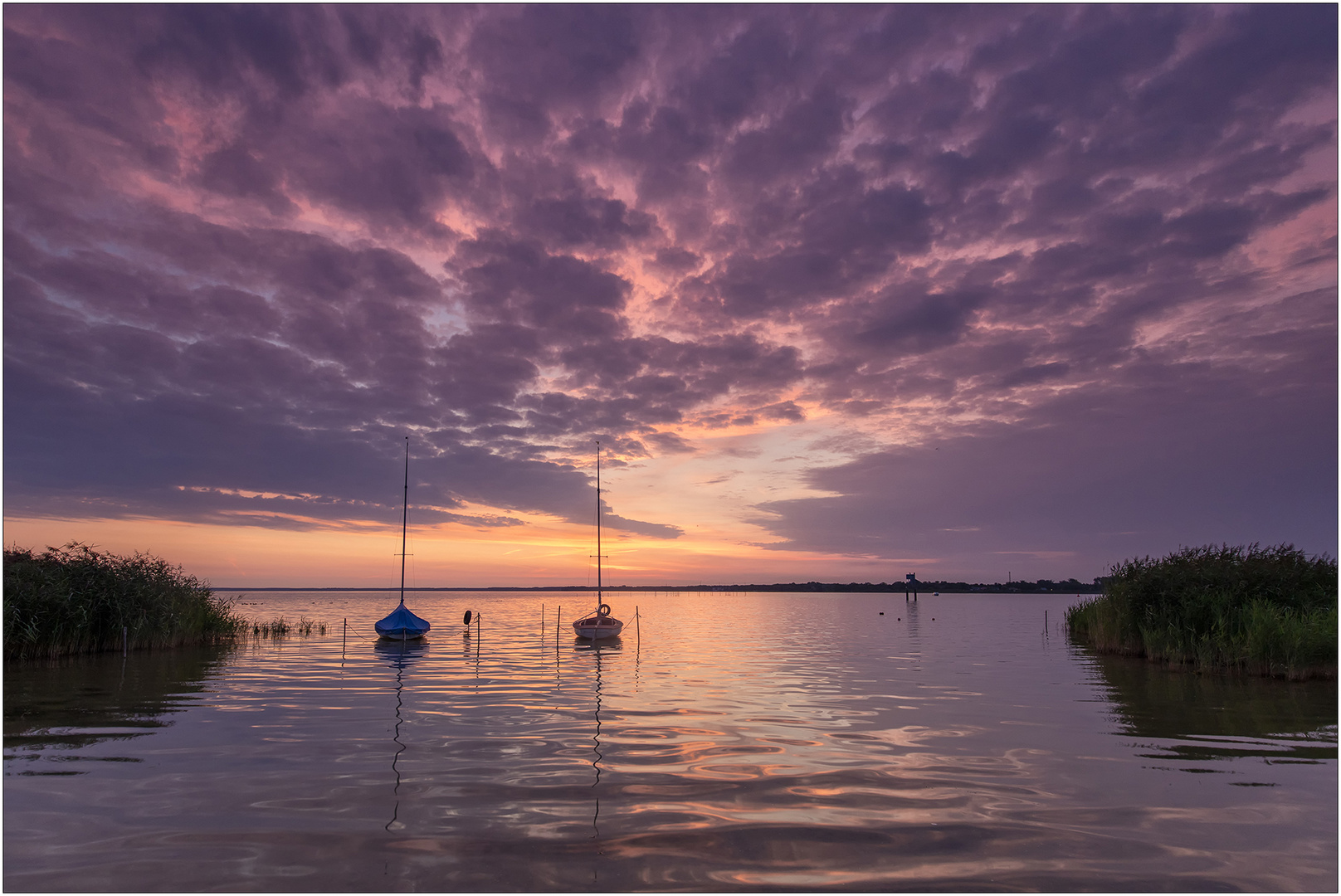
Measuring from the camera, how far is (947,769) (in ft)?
46.3

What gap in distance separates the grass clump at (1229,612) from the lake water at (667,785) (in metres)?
1.73

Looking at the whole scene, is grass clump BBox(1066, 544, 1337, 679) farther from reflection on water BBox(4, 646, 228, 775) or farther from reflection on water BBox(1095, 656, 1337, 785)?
reflection on water BBox(4, 646, 228, 775)

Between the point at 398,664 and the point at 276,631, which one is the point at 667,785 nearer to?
the point at 398,664

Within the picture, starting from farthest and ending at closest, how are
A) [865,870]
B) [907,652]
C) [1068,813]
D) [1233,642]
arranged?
[907,652]
[1233,642]
[1068,813]
[865,870]

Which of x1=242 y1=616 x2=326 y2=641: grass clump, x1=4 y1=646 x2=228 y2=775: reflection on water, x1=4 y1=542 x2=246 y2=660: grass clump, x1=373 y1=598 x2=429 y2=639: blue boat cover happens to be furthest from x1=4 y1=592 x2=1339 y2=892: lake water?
x1=242 y1=616 x2=326 y2=641: grass clump

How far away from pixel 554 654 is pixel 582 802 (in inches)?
1131

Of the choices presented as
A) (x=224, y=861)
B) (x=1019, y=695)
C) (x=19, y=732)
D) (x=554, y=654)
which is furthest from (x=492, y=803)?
(x=554, y=654)

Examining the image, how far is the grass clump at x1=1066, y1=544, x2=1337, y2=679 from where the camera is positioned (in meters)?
26.3

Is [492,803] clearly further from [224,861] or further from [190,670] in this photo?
[190,670]

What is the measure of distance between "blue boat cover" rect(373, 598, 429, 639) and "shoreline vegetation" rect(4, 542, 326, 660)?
9.25 m

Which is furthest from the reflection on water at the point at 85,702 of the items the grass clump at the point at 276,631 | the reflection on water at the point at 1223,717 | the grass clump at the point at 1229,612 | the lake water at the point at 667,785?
the grass clump at the point at 1229,612

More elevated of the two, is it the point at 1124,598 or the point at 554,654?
the point at 1124,598

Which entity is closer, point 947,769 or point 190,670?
point 947,769

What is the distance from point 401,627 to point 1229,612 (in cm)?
4450
